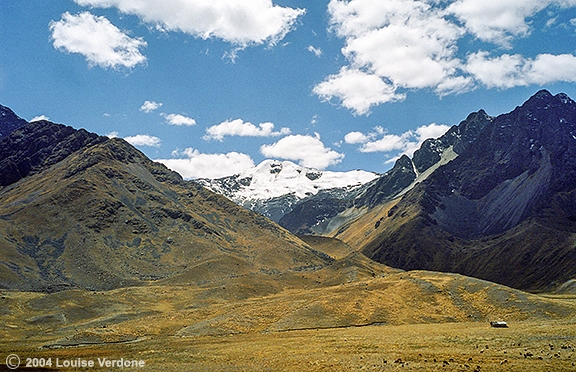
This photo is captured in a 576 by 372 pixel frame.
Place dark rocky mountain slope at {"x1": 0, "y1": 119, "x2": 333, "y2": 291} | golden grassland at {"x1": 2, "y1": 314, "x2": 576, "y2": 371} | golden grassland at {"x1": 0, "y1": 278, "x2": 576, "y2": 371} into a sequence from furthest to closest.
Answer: dark rocky mountain slope at {"x1": 0, "y1": 119, "x2": 333, "y2": 291} → golden grassland at {"x1": 0, "y1": 278, "x2": 576, "y2": 371} → golden grassland at {"x1": 2, "y1": 314, "x2": 576, "y2": 371}

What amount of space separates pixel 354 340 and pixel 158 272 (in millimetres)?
122444

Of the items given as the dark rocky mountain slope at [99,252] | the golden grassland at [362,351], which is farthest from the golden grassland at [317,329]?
the dark rocky mountain slope at [99,252]

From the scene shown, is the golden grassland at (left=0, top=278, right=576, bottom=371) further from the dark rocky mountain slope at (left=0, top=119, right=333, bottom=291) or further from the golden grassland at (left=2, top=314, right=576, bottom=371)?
the dark rocky mountain slope at (left=0, top=119, right=333, bottom=291)

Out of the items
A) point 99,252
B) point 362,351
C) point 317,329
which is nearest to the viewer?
point 362,351

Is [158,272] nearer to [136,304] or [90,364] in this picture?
[136,304]

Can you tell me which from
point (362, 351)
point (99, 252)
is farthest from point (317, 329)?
point (99, 252)

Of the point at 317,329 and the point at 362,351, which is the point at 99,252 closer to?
the point at 317,329

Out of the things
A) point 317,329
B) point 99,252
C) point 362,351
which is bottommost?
point 317,329

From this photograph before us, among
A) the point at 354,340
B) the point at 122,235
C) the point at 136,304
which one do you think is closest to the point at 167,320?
the point at 136,304

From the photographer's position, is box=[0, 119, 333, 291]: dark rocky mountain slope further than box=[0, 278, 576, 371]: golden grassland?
Yes

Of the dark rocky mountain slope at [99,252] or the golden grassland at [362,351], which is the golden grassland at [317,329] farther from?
the dark rocky mountain slope at [99,252]

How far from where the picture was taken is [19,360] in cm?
4675

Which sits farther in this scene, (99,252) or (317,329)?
(99,252)

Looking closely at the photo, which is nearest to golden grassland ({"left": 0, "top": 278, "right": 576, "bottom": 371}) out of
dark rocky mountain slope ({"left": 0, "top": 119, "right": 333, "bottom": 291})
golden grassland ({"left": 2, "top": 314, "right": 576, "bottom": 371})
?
golden grassland ({"left": 2, "top": 314, "right": 576, "bottom": 371})
